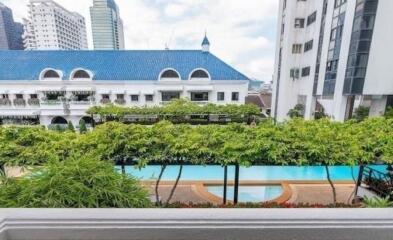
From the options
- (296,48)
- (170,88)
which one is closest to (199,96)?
(170,88)

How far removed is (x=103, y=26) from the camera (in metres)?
72.9

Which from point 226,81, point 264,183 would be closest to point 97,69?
point 226,81

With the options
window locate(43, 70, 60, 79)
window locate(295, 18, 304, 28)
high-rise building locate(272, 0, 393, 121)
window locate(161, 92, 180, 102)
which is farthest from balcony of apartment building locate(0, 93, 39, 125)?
window locate(295, 18, 304, 28)

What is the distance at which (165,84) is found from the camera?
2244 cm

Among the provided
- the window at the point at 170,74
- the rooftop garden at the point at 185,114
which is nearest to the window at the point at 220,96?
the rooftop garden at the point at 185,114

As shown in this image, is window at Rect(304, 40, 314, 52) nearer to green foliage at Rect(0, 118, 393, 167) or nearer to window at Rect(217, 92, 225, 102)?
window at Rect(217, 92, 225, 102)

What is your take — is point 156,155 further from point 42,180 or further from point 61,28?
point 61,28

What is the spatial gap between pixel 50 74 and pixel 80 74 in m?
3.09

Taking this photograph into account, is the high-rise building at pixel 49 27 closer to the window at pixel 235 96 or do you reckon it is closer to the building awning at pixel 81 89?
the building awning at pixel 81 89

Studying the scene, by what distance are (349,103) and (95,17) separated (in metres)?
79.7

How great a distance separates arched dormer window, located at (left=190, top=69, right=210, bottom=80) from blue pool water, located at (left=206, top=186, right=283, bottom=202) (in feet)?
51.3

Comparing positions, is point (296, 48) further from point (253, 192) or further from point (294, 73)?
point (253, 192)

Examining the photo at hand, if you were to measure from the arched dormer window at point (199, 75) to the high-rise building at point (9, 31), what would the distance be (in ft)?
250

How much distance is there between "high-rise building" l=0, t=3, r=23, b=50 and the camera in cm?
6994
